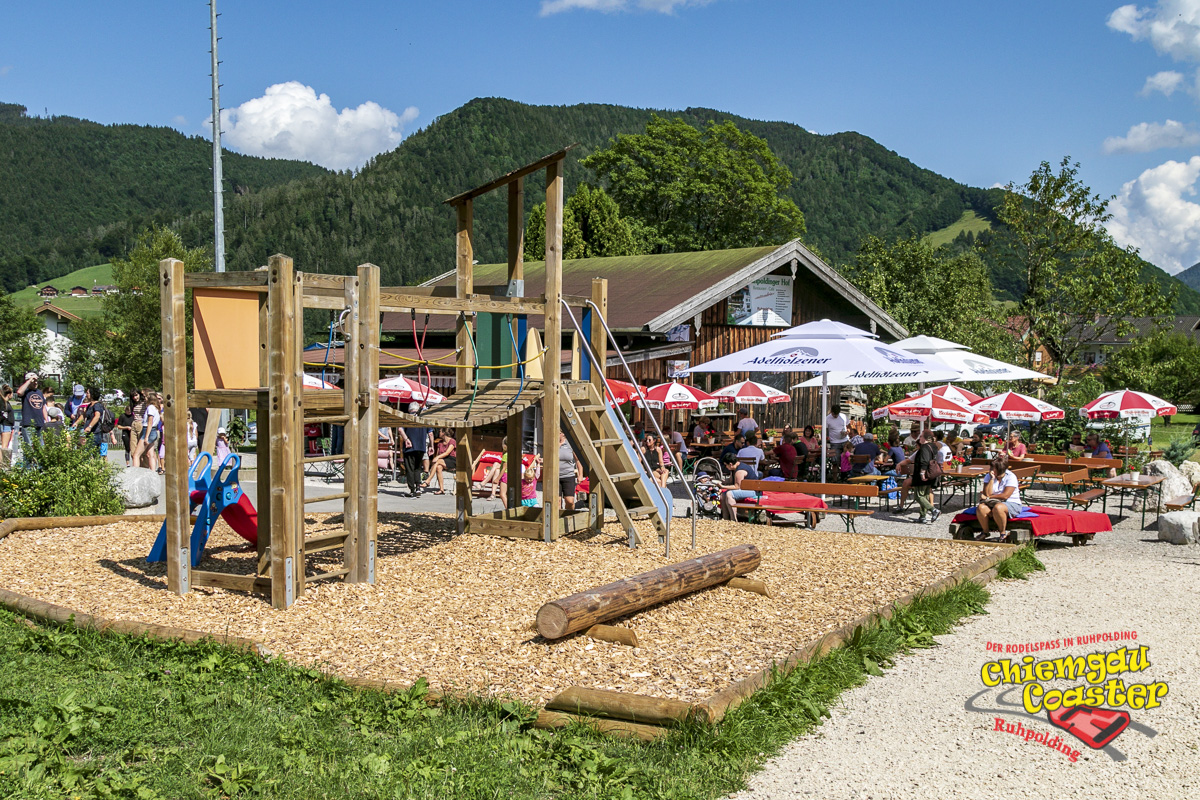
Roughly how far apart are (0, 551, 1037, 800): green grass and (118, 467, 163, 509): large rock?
Answer: 7505 mm

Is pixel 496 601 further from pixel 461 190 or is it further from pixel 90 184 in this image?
pixel 90 184

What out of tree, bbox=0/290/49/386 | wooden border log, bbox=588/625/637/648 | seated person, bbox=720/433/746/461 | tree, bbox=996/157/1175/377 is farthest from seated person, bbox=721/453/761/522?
tree, bbox=0/290/49/386

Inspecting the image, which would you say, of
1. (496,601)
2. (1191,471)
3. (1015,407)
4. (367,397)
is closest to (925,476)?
(1015,407)

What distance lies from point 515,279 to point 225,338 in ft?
10.8

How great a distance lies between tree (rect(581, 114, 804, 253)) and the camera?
163 feet

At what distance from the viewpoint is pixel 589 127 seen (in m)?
144

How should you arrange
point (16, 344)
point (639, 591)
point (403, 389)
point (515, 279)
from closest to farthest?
point (639, 591) → point (515, 279) → point (403, 389) → point (16, 344)

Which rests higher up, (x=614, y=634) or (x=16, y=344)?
(x=16, y=344)

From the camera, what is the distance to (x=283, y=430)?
23.8 ft

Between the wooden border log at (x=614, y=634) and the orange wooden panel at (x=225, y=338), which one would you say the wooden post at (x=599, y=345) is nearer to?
the orange wooden panel at (x=225, y=338)

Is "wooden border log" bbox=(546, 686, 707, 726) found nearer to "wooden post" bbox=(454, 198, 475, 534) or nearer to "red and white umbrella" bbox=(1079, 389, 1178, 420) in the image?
"wooden post" bbox=(454, 198, 475, 534)

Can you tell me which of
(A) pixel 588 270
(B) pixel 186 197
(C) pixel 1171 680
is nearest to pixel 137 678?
(C) pixel 1171 680

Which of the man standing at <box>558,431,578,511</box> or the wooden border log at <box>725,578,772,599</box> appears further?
the man standing at <box>558,431,578,511</box>

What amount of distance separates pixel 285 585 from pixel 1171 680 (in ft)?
20.0
